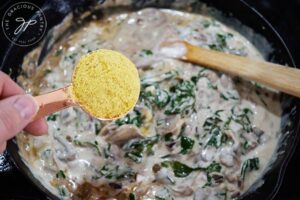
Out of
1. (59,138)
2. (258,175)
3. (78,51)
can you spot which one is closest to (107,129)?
(59,138)

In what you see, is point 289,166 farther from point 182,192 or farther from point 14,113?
point 14,113

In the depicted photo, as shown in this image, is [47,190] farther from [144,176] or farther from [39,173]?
[144,176]

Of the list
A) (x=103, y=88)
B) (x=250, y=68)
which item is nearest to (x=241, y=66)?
(x=250, y=68)

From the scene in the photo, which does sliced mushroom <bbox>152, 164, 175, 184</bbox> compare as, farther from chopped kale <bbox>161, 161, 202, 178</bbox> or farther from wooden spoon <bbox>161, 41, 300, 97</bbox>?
wooden spoon <bbox>161, 41, 300, 97</bbox>

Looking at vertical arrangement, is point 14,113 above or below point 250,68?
above

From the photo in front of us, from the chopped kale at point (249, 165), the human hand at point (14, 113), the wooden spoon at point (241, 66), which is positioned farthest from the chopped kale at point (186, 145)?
the human hand at point (14, 113)

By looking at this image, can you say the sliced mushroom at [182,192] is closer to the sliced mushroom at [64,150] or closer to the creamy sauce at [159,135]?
the creamy sauce at [159,135]
